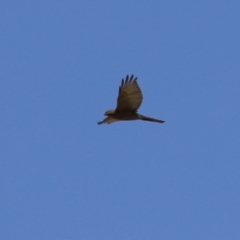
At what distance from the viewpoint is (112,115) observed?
4322 cm

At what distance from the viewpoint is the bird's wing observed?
42062 millimetres

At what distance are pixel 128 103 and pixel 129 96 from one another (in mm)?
378

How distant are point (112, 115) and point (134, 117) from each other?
2.30 ft

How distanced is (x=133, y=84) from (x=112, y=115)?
1.64 m

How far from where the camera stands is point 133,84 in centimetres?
4203

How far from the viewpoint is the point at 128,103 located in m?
42.7

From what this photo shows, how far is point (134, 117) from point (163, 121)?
94 cm

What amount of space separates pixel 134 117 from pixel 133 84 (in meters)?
1.65

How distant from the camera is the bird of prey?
42.1m

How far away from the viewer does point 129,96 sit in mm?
42406

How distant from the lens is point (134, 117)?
4334 centimetres

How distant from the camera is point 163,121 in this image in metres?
43.5

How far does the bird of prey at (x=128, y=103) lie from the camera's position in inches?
1656

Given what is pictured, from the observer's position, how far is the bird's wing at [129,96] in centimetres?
4206
